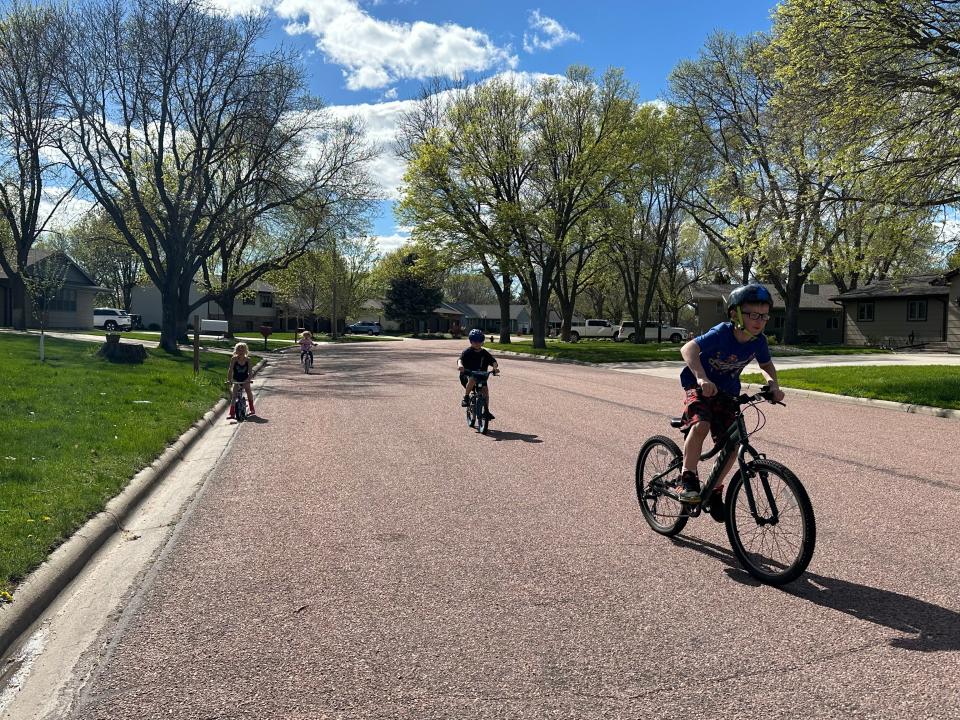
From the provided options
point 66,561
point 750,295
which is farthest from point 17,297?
point 750,295

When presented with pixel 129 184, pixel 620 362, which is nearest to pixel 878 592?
pixel 620 362

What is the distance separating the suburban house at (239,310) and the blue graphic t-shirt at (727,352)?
80664mm

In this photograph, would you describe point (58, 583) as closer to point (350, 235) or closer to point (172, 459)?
point (172, 459)

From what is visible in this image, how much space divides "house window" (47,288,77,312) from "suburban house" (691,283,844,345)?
49.0 metres

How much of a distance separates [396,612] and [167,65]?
2893cm

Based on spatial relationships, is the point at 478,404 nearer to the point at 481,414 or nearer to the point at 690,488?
the point at 481,414

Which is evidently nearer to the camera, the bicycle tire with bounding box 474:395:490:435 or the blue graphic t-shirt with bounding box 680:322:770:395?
the blue graphic t-shirt with bounding box 680:322:770:395

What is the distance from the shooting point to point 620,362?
32531 mm

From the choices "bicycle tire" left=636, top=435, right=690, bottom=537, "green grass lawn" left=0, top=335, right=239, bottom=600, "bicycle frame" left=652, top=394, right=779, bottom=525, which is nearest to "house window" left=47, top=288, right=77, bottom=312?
"green grass lawn" left=0, top=335, right=239, bottom=600

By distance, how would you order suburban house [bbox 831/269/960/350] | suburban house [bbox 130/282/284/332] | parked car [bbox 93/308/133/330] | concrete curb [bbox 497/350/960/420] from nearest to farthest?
concrete curb [bbox 497/350/960/420] < suburban house [bbox 831/269/960/350] < parked car [bbox 93/308/133/330] < suburban house [bbox 130/282/284/332]

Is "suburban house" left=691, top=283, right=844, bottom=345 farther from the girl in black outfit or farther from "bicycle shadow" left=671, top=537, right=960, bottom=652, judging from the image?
"bicycle shadow" left=671, top=537, right=960, bottom=652

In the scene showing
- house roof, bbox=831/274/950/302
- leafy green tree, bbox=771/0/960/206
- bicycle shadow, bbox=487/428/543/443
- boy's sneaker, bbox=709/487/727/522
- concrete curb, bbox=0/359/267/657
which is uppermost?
leafy green tree, bbox=771/0/960/206

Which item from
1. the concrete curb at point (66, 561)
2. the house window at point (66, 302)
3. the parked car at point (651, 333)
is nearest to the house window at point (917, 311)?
the parked car at point (651, 333)

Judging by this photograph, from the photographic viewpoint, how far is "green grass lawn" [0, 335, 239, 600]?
5262mm
